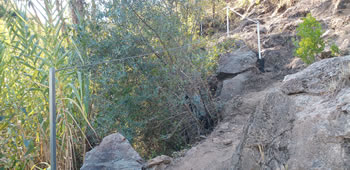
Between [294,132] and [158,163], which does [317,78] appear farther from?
[158,163]

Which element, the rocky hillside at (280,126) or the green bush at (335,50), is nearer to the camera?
the rocky hillside at (280,126)

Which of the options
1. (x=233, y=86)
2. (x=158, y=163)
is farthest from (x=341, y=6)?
(x=158, y=163)

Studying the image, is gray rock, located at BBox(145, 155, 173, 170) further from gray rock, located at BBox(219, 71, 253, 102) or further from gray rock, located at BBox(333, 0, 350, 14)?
gray rock, located at BBox(333, 0, 350, 14)

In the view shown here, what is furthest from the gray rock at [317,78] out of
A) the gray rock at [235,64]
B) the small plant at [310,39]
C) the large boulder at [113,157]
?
the gray rock at [235,64]

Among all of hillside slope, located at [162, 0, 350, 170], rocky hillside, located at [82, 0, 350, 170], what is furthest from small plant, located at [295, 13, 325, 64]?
hillside slope, located at [162, 0, 350, 170]

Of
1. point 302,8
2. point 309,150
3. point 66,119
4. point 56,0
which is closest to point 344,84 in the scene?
point 309,150

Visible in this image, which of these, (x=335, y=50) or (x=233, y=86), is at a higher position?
(x=335, y=50)

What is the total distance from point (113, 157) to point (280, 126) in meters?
2.13

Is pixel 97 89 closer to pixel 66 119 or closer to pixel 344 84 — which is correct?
pixel 66 119

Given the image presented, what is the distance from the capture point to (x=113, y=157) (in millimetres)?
4402

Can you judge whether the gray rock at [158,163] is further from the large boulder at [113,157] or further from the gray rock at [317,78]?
the gray rock at [317,78]

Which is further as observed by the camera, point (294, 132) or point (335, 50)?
point (335, 50)

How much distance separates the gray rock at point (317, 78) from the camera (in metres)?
3.50

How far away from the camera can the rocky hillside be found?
120 inches
